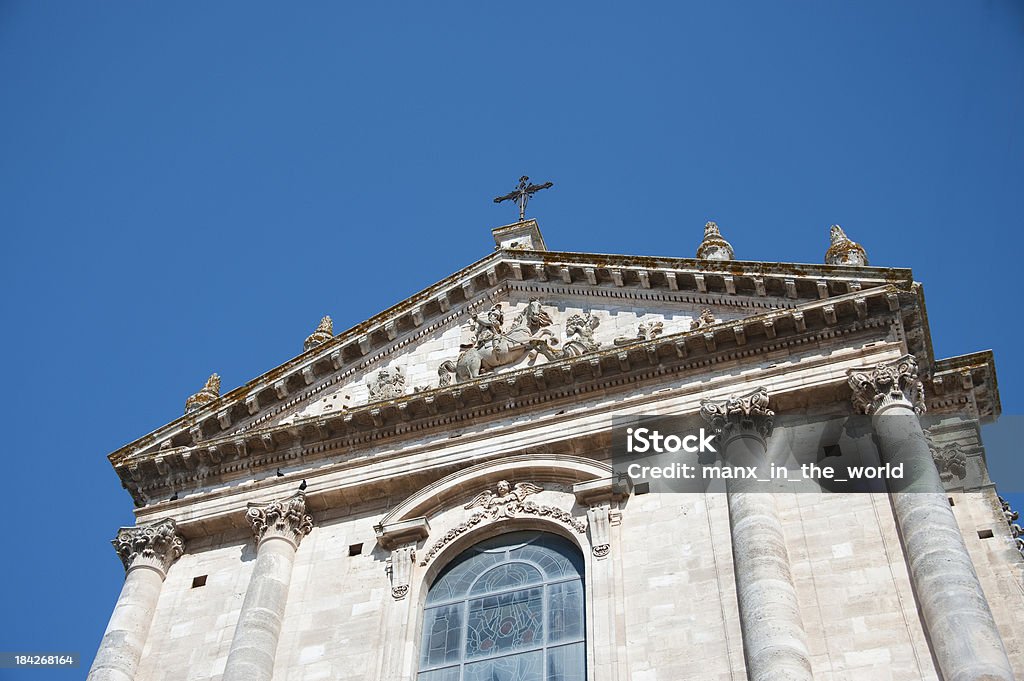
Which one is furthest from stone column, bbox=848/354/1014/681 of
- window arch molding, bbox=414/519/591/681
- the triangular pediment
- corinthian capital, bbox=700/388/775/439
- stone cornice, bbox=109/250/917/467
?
window arch molding, bbox=414/519/591/681

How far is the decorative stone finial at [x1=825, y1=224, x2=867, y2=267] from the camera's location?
2239cm

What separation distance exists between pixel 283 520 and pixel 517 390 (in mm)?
4163

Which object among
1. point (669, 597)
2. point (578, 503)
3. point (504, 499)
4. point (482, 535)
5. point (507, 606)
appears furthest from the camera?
Result: point (504, 499)

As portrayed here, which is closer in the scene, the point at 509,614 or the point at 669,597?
the point at 669,597

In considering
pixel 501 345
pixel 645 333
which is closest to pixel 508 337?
pixel 501 345

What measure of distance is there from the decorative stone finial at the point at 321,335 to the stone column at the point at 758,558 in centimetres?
798

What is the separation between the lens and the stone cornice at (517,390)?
2056 centimetres

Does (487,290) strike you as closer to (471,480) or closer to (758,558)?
(471,480)

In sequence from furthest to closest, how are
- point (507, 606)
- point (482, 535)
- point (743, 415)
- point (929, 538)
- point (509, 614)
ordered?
point (482, 535)
point (743, 415)
point (507, 606)
point (509, 614)
point (929, 538)

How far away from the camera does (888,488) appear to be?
18.5m

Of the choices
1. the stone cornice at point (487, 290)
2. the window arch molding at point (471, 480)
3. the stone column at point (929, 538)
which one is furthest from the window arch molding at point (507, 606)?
the stone cornice at point (487, 290)

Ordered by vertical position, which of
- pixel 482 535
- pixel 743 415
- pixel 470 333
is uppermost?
pixel 470 333

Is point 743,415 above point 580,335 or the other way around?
the other way around

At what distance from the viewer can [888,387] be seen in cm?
1945
